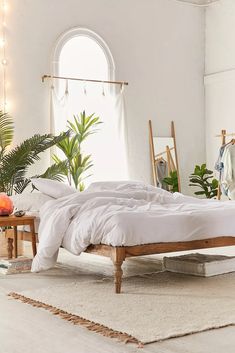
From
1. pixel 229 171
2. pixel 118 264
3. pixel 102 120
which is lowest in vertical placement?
pixel 118 264

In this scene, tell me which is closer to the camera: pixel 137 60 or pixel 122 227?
pixel 122 227

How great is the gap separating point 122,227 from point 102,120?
15.0 feet

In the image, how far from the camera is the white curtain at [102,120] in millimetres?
8070

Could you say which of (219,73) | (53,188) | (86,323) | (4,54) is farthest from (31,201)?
(219,73)

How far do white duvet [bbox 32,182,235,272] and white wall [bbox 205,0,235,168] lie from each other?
4148 millimetres

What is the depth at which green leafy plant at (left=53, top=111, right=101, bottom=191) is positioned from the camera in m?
7.52

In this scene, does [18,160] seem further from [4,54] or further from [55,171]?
[4,54]

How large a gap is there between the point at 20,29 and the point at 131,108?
201cm

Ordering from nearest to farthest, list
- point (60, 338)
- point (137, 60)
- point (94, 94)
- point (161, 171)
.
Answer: point (60, 338), point (94, 94), point (137, 60), point (161, 171)

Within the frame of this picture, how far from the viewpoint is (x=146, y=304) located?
145 inches

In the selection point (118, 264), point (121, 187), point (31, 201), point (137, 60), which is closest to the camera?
point (118, 264)

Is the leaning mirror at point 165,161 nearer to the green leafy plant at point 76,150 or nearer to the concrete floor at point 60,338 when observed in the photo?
the green leafy plant at point 76,150

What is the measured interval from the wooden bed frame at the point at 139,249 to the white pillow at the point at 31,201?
1.24 meters

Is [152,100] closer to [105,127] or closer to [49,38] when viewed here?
[105,127]
